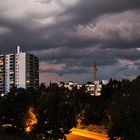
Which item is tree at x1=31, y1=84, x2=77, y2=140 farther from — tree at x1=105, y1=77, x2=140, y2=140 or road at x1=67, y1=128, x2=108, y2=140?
road at x1=67, y1=128, x2=108, y2=140

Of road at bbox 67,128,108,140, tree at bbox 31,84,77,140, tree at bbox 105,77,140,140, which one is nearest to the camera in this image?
tree at bbox 105,77,140,140

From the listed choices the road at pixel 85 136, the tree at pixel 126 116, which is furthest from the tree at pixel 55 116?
the road at pixel 85 136

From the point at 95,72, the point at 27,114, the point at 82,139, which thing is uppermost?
the point at 95,72

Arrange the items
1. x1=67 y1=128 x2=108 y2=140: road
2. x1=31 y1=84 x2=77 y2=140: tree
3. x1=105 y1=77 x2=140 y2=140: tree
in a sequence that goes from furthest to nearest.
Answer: x1=67 y1=128 x2=108 y2=140: road < x1=31 y1=84 x2=77 y2=140: tree < x1=105 y1=77 x2=140 y2=140: tree

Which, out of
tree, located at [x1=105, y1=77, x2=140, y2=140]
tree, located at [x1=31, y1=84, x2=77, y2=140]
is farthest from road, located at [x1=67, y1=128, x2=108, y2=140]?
tree, located at [x1=105, y1=77, x2=140, y2=140]

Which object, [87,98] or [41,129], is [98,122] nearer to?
[87,98]

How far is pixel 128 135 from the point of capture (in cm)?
4500

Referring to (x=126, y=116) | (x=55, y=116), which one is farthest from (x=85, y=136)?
(x=126, y=116)

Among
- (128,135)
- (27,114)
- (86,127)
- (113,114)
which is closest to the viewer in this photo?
(128,135)

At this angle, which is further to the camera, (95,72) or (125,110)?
(95,72)

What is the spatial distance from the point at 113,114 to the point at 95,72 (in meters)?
134

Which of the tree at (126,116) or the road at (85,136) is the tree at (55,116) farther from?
the road at (85,136)

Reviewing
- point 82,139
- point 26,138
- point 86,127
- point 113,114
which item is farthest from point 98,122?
point 113,114

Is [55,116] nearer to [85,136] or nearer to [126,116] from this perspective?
[126,116]
